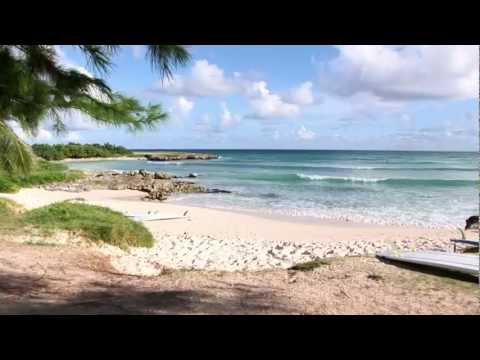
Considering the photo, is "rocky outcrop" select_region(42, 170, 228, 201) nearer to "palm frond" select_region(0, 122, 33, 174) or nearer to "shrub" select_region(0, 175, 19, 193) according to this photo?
"shrub" select_region(0, 175, 19, 193)

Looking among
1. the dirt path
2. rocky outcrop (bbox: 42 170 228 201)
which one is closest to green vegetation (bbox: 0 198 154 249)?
the dirt path

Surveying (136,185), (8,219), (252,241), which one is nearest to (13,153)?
(8,219)

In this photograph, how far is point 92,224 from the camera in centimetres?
620

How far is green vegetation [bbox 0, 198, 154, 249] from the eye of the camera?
236 inches

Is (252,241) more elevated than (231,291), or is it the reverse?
(231,291)

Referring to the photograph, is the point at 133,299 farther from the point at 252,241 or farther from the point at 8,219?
the point at 252,241

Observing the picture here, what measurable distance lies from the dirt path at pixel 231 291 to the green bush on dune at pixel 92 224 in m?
1.40

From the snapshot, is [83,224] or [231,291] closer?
[231,291]

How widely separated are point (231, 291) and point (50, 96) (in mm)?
2017

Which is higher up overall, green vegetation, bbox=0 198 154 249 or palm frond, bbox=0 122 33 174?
palm frond, bbox=0 122 33 174

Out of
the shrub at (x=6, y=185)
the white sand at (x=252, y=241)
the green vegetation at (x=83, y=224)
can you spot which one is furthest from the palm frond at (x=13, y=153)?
the shrub at (x=6, y=185)

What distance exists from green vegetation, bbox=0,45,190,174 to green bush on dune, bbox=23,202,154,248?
2.49 meters

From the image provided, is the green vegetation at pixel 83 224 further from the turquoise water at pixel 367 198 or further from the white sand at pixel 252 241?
the turquoise water at pixel 367 198
